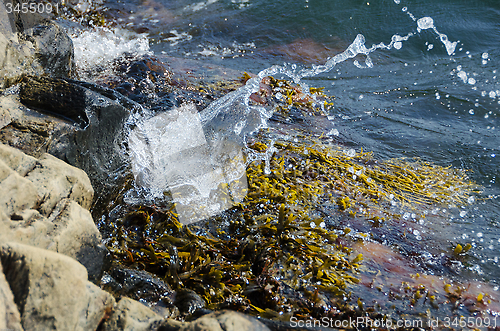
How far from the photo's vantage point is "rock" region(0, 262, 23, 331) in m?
1.24

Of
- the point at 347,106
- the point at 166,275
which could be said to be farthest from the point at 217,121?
the point at 347,106

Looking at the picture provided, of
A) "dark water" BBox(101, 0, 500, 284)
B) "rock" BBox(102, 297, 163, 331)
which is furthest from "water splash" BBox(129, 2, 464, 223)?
"dark water" BBox(101, 0, 500, 284)

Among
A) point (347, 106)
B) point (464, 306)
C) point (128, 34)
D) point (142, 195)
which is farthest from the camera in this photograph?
point (128, 34)

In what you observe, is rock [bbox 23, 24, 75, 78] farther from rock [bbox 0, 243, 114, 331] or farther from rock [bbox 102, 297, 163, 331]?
rock [bbox 102, 297, 163, 331]

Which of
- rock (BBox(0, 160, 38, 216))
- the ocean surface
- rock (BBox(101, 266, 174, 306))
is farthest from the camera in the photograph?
the ocean surface

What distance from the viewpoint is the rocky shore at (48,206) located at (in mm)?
1383

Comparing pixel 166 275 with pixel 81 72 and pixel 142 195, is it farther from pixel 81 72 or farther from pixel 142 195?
pixel 81 72

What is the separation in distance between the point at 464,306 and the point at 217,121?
10.5ft

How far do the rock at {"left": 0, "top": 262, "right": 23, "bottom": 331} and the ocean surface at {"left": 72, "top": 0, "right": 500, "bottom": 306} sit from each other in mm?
3329

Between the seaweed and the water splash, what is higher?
the water splash

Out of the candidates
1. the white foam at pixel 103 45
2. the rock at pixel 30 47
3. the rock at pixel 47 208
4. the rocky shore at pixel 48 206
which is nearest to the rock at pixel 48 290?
the rocky shore at pixel 48 206

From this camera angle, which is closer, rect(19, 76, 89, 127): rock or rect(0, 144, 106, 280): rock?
rect(0, 144, 106, 280): rock

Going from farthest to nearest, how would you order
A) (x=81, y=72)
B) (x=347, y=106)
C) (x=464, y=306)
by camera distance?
1. (x=347, y=106)
2. (x=81, y=72)
3. (x=464, y=306)

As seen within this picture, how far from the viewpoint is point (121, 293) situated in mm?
2238
